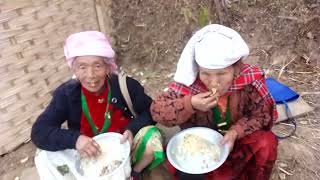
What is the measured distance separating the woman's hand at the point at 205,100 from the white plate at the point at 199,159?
220 millimetres

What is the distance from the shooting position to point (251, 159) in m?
2.51

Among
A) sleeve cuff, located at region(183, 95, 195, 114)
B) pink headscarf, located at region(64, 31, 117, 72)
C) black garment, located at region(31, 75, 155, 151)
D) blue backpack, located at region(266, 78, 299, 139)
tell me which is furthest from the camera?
blue backpack, located at region(266, 78, 299, 139)

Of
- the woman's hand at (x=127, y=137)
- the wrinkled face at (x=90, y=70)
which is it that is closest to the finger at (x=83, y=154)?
the woman's hand at (x=127, y=137)

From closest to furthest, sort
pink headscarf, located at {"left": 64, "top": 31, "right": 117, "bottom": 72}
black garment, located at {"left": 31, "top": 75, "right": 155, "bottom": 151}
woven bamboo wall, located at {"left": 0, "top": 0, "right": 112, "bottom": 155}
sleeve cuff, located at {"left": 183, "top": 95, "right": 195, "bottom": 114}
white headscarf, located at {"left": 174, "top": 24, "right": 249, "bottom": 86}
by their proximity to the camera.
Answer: white headscarf, located at {"left": 174, "top": 24, "right": 249, "bottom": 86} < sleeve cuff, located at {"left": 183, "top": 95, "right": 195, "bottom": 114} < pink headscarf, located at {"left": 64, "top": 31, "right": 117, "bottom": 72} < black garment, located at {"left": 31, "top": 75, "right": 155, "bottom": 151} < woven bamboo wall, located at {"left": 0, "top": 0, "right": 112, "bottom": 155}

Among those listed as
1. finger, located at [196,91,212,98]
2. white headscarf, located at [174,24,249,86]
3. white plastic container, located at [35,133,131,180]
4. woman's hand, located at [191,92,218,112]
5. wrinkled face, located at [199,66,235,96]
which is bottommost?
white plastic container, located at [35,133,131,180]

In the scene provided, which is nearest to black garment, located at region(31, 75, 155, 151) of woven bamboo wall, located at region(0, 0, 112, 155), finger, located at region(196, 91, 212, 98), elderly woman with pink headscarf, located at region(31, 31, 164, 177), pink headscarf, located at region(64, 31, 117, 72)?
elderly woman with pink headscarf, located at region(31, 31, 164, 177)

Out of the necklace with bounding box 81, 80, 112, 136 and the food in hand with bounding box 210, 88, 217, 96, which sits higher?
the food in hand with bounding box 210, 88, 217, 96

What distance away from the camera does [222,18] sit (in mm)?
4219

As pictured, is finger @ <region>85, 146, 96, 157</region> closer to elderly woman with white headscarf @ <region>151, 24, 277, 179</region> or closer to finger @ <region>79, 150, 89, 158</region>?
finger @ <region>79, 150, 89, 158</region>

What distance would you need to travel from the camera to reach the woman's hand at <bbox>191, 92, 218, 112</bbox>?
229cm

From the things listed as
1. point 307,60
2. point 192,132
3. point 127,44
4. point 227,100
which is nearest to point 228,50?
point 227,100

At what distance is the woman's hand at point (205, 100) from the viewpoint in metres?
2.29

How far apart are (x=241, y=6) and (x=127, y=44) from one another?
1241 mm

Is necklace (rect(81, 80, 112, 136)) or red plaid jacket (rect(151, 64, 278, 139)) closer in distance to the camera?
red plaid jacket (rect(151, 64, 278, 139))
